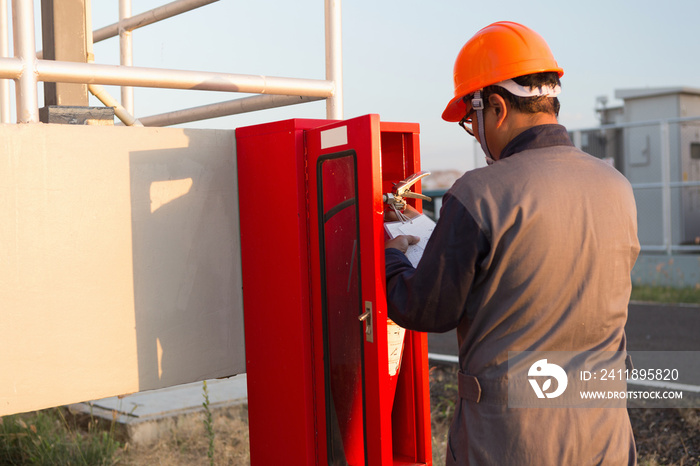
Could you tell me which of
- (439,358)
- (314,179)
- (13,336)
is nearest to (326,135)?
(314,179)

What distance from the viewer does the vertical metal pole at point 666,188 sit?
11.7 m

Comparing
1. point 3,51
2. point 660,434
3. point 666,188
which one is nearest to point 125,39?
point 3,51

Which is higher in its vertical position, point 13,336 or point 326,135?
point 326,135

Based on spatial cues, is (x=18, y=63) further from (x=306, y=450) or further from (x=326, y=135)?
(x=306, y=450)

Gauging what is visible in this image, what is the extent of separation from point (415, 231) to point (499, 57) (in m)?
0.53

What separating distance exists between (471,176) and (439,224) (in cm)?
14

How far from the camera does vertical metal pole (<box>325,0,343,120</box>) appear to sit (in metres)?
2.56

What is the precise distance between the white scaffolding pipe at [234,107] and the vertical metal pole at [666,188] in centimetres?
1013

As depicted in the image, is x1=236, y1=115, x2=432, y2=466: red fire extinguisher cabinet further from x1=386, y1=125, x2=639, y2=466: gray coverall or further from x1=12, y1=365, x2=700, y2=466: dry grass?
x1=12, y1=365, x2=700, y2=466: dry grass

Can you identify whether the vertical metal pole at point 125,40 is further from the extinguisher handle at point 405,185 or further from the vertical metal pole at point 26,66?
the extinguisher handle at point 405,185

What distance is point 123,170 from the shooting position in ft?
7.00

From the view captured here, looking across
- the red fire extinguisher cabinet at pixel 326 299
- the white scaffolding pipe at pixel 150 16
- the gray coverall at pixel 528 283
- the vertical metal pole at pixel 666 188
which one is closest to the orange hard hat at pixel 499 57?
the gray coverall at pixel 528 283

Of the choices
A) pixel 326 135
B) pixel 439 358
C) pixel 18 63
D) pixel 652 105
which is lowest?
pixel 439 358

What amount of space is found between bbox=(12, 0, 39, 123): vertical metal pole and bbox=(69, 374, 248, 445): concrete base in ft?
8.45
